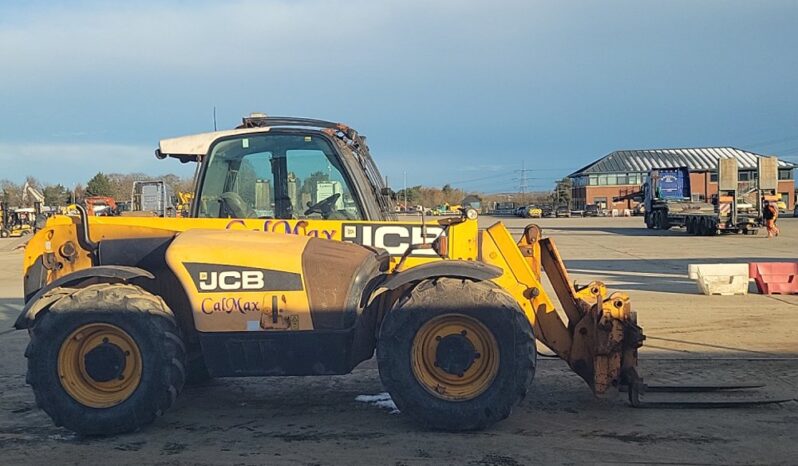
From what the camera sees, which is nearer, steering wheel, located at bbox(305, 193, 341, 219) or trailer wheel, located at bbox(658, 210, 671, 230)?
steering wheel, located at bbox(305, 193, 341, 219)

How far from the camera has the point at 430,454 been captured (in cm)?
516

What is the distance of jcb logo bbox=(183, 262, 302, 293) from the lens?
558 cm

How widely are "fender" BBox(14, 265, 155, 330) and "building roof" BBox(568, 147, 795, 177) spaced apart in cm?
8626

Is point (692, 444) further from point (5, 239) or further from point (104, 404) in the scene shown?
point (5, 239)

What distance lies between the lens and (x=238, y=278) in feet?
18.3

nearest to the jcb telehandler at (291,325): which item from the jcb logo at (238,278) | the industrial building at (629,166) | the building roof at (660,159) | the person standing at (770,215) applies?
the jcb logo at (238,278)

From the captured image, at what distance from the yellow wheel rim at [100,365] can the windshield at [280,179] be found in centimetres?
132

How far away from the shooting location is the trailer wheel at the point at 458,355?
5500 mm

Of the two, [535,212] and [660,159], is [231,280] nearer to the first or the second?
[535,212]

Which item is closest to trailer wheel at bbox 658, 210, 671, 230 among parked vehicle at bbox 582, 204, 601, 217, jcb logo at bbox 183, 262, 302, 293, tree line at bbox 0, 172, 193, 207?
tree line at bbox 0, 172, 193, 207

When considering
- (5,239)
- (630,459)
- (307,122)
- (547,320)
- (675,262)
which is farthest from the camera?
(5,239)

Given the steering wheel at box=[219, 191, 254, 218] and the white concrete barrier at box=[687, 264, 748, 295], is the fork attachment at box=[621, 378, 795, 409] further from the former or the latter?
the white concrete barrier at box=[687, 264, 748, 295]

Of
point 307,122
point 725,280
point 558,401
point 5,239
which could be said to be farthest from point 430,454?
point 5,239

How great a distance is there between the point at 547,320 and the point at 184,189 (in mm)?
3944
